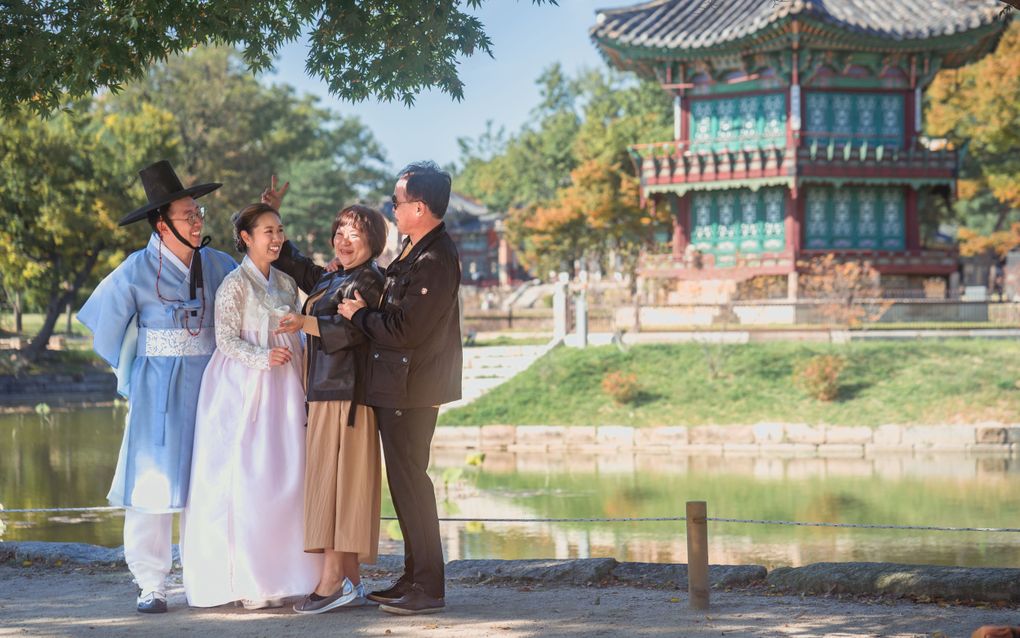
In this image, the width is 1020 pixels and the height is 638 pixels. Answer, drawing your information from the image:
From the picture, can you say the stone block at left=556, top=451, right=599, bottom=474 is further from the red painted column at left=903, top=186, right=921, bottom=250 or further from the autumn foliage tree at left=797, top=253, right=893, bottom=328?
the red painted column at left=903, top=186, right=921, bottom=250

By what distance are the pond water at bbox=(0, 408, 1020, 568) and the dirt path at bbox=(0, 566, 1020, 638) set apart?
14.6 feet

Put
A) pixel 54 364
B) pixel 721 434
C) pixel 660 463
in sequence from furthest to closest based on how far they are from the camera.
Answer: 1. pixel 54 364
2. pixel 721 434
3. pixel 660 463

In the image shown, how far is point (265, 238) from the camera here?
621 centimetres

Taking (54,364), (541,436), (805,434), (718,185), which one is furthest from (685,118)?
(54,364)

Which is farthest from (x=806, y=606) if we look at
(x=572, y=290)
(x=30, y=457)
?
(x=572, y=290)

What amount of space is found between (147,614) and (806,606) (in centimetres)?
328

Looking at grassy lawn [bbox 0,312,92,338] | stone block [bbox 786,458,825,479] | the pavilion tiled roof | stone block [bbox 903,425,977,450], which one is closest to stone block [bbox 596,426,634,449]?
stone block [bbox 786,458,825,479]

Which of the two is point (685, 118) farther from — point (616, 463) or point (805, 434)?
point (616, 463)

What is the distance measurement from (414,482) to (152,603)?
1.45m

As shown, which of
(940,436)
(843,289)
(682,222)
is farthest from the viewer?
(682,222)

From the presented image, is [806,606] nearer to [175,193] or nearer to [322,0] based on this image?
[175,193]

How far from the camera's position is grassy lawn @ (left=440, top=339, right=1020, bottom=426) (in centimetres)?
2166

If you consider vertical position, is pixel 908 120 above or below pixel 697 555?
above

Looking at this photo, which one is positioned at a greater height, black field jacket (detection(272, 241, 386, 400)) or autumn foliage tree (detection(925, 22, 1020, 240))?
autumn foliage tree (detection(925, 22, 1020, 240))
